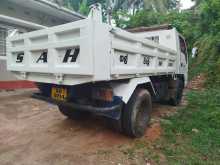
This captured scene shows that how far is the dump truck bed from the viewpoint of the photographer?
2.62 m

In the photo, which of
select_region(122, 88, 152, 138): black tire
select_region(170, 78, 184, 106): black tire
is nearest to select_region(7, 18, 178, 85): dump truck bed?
select_region(122, 88, 152, 138): black tire

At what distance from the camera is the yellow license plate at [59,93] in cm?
342

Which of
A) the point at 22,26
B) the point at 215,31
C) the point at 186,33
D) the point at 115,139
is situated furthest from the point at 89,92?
the point at 186,33

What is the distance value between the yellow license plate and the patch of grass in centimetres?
181

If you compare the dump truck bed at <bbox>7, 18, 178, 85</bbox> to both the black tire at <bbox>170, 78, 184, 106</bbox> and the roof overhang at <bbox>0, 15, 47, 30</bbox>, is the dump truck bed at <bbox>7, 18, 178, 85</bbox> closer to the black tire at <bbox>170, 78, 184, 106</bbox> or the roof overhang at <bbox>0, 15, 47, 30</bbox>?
the black tire at <bbox>170, 78, 184, 106</bbox>

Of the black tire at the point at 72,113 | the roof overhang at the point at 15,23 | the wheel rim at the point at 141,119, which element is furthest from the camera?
the roof overhang at the point at 15,23

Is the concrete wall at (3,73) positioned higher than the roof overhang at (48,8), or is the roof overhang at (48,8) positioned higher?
the roof overhang at (48,8)

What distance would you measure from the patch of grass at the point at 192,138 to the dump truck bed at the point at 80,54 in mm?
1251

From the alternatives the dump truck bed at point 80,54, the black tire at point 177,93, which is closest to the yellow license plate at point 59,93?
the dump truck bed at point 80,54

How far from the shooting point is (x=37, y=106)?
6027mm

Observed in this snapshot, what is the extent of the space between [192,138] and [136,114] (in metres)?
1.15

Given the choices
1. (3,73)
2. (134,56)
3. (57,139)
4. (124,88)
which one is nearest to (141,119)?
(124,88)

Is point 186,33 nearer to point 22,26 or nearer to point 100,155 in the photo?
point 22,26

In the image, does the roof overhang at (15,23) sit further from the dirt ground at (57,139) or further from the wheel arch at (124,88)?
the wheel arch at (124,88)
